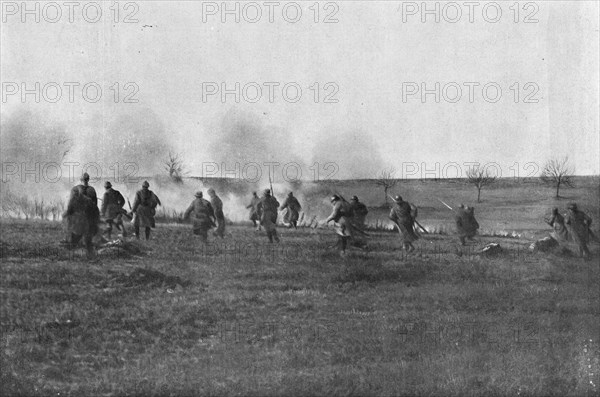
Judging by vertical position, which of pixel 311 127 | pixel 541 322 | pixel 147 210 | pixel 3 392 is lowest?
pixel 3 392

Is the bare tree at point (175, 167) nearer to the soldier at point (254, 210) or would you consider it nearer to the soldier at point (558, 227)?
the soldier at point (254, 210)

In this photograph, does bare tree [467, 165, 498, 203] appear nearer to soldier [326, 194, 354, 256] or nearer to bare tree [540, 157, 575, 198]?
bare tree [540, 157, 575, 198]

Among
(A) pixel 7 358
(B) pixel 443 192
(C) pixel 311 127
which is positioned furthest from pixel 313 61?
(A) pixel 7 358

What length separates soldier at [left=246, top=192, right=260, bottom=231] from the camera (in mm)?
7031

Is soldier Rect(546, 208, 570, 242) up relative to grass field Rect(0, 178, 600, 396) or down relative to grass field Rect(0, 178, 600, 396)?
up

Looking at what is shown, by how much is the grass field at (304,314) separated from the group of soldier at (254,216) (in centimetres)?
12

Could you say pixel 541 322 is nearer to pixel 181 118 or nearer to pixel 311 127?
pixel 311 127

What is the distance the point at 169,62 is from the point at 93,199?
162 cm

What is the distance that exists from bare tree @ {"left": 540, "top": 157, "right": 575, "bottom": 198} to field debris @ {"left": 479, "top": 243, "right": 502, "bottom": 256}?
0.88 meters

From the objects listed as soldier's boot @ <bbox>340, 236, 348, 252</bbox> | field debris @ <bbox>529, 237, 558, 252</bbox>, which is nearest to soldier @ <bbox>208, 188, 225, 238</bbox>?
soldier's boot @ <bbox>340, 236, 348, 252</bbox>

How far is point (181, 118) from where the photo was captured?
7.10 metres

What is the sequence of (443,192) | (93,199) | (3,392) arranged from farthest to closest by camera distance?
(443,192), (93,199), (3,392)

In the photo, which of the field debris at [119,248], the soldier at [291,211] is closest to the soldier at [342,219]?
the soldier at [291,211]

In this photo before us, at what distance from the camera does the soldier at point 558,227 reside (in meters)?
7.47
